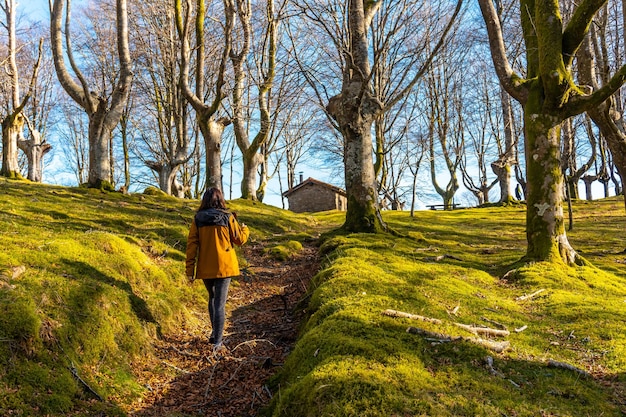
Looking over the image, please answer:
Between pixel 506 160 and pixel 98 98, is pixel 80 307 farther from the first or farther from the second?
pixel 506 160

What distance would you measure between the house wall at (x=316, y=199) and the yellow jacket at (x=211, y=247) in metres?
31.5

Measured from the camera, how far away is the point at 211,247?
545 cm

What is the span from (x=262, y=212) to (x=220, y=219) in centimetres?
1057

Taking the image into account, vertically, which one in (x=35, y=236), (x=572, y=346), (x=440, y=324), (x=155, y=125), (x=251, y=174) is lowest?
(x=572, y=346)

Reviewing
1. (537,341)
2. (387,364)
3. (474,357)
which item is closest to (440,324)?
(474,357)

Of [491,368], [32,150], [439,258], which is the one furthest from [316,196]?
[491,368]

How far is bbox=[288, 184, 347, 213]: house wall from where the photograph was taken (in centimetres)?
3703

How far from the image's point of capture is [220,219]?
18.2ft

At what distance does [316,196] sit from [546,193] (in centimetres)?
3061

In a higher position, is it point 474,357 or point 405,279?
point 405,279

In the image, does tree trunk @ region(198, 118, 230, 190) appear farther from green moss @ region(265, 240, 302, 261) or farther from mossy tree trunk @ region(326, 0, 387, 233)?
mossy tree trunk @ region(326, 0, 387, 233)

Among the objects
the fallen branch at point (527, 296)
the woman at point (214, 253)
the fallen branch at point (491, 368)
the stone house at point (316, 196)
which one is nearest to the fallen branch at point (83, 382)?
the woman at point (214, 253)

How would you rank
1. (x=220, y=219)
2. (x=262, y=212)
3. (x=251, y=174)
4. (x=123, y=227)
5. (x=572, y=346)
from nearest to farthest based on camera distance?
(x=572, y=346) < (x=220, y=219) < (x=123, y=227) < (x=262, y=212) < (x=251, y=174)

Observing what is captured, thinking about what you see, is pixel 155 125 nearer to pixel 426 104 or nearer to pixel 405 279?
pixel 426 104
